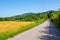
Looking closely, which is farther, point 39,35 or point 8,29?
point 8,29

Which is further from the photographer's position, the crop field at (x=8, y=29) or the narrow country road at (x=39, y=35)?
the crop field at (x=8, y=29)

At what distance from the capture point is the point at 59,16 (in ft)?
140

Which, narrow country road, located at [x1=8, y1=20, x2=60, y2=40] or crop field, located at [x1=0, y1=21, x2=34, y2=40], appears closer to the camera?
narrow country road, located at [x1=8, y1=20, x2=60, y2=40]

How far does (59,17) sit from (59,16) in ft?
0.93

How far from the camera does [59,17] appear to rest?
4294 centimetres

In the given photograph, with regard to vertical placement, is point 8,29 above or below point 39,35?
below
